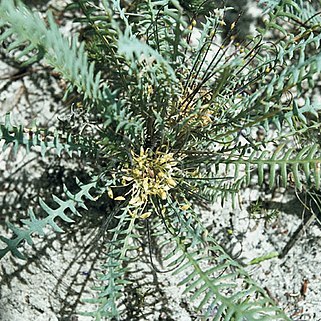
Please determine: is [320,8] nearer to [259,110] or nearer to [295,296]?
[259,110]

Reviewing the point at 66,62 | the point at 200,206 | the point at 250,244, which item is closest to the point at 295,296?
the point at 250,244

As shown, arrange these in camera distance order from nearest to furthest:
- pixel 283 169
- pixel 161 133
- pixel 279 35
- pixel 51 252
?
pixel 283 169, pixel 161 133, pixel 51 252, pixel 279 35

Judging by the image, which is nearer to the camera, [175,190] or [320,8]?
[175,190]

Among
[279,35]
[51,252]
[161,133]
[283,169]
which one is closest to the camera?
[283,169]

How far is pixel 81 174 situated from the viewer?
4.45 feet

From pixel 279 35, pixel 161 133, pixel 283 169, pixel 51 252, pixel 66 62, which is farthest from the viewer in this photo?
pixel 279 35

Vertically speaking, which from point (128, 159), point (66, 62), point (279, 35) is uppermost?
point (279, 35)

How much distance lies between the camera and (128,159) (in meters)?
1.12

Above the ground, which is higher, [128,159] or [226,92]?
[226,92]

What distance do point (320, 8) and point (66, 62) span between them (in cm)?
84

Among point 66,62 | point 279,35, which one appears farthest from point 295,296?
point 66,62

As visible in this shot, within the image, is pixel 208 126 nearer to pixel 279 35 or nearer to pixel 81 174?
pixel 81 174

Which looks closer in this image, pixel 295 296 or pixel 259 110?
pixel 259 110

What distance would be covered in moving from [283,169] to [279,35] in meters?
0.63
